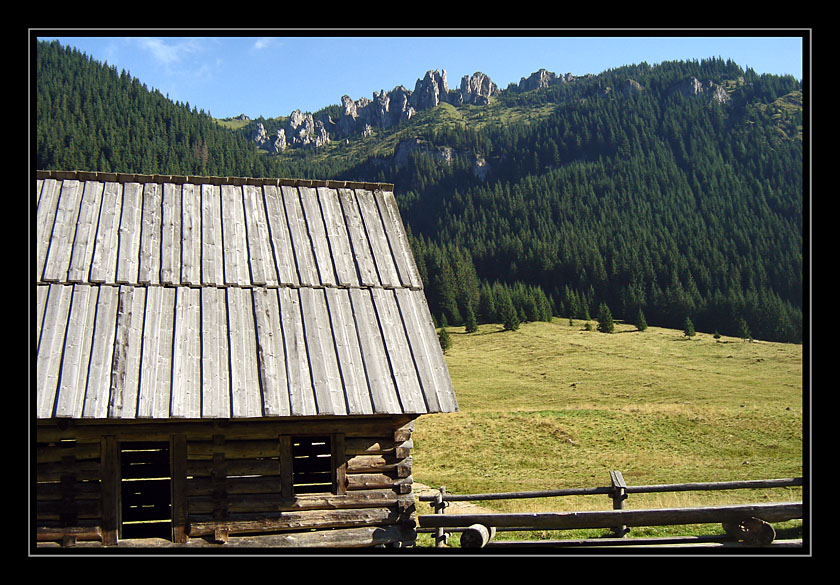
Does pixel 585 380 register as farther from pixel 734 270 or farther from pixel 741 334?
pixel 734 270

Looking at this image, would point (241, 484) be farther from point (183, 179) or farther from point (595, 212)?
point (595, 212)

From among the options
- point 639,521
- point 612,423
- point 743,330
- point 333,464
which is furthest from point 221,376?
point 743,330

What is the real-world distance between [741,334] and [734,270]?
3431 cm

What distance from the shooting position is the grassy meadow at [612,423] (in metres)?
26.1

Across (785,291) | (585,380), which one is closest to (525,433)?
(585,380)

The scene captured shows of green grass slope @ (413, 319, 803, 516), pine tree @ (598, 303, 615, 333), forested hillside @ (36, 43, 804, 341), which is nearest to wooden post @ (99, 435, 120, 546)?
green grass slope @ (413, 319, 803, 516)

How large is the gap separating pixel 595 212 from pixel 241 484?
160624 mm

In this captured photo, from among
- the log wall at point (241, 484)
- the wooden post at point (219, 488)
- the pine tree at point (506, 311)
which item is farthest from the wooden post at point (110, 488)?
the pine tree at point (506, 311)

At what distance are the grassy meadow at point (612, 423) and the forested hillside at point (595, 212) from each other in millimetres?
24210

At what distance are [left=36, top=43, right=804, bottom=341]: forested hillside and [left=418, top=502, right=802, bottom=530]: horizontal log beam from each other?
7704 centimetres

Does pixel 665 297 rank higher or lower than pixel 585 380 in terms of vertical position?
higher

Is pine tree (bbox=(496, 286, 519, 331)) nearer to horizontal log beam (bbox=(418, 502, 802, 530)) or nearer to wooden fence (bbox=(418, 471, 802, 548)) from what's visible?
wooden fence (bbox=(418, 471, 802, 548))

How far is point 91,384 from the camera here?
29.7 feet

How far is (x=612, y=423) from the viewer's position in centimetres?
3962
